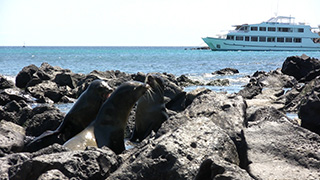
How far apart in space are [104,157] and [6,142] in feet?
7.29

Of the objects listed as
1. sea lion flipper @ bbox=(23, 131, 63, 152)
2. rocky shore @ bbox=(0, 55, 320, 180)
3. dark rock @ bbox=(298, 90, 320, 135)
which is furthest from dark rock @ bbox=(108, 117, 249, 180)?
dark rock @ bbox=(298, 90, 320, 135)

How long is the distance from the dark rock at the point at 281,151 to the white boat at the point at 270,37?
248 feet

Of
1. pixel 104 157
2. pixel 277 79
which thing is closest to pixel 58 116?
pixel 104 157

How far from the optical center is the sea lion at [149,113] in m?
8.26

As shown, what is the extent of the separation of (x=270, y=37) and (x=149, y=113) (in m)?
75.8

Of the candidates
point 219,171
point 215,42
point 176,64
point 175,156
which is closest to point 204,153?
point 175,156

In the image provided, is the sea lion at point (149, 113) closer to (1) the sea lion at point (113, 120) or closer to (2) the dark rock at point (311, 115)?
(1) the sea lion at point (113, 120)

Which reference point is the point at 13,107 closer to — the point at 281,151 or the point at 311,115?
the point at 311,115

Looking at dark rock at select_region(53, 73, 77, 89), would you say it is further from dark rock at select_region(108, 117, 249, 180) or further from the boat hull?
the boat hull

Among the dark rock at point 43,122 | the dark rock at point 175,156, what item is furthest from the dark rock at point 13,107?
the dark rock at point 175,156

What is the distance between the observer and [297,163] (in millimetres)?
4848

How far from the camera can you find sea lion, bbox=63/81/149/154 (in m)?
6.25

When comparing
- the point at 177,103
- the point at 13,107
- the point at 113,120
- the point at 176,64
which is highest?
the point at 113,120

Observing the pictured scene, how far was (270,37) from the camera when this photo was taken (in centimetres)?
8106
